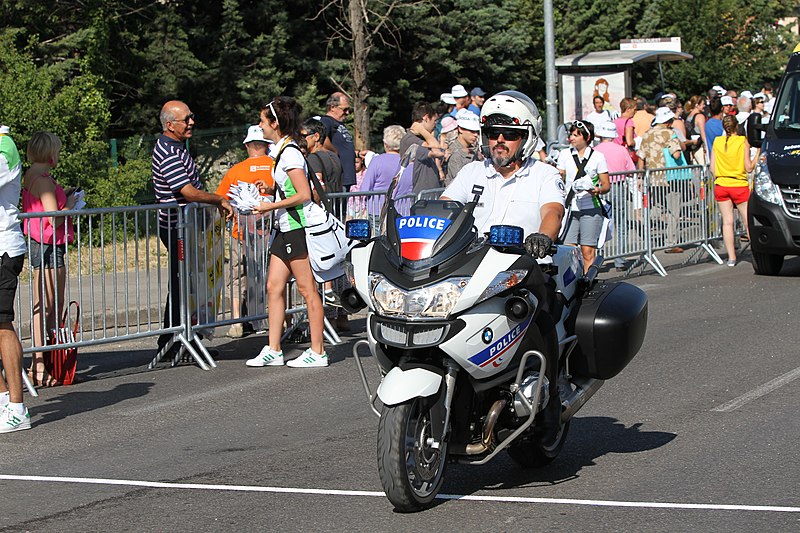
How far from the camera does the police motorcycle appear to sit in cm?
580

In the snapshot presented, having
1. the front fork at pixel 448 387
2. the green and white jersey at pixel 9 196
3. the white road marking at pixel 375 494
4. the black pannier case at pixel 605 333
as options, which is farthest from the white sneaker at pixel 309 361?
the front fork at pixel 448 387

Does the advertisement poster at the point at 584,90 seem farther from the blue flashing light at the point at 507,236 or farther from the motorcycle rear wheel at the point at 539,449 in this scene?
the blue flashing light at the point at 507,236

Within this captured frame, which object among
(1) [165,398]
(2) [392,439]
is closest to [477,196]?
(2) [392,439]

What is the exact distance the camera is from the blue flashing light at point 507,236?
5844mm

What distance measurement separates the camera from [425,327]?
229 inches

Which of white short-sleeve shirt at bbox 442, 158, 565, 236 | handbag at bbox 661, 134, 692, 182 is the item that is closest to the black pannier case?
white short-sleeve shirt at bbox 442, 158, 565, 236

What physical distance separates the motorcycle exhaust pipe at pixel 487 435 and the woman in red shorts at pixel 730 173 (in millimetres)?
11666

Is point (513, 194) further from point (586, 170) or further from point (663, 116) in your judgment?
point (663, 116)

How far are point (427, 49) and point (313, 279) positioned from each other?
23147 millimetres

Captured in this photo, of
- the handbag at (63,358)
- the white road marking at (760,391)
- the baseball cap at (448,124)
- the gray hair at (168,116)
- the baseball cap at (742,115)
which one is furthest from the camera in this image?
the baseball cap at (742,115)

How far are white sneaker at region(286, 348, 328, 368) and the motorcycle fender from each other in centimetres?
472

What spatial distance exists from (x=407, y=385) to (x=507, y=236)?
80cm

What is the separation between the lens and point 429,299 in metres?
5.81

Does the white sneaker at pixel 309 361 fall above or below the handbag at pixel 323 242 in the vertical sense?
below
